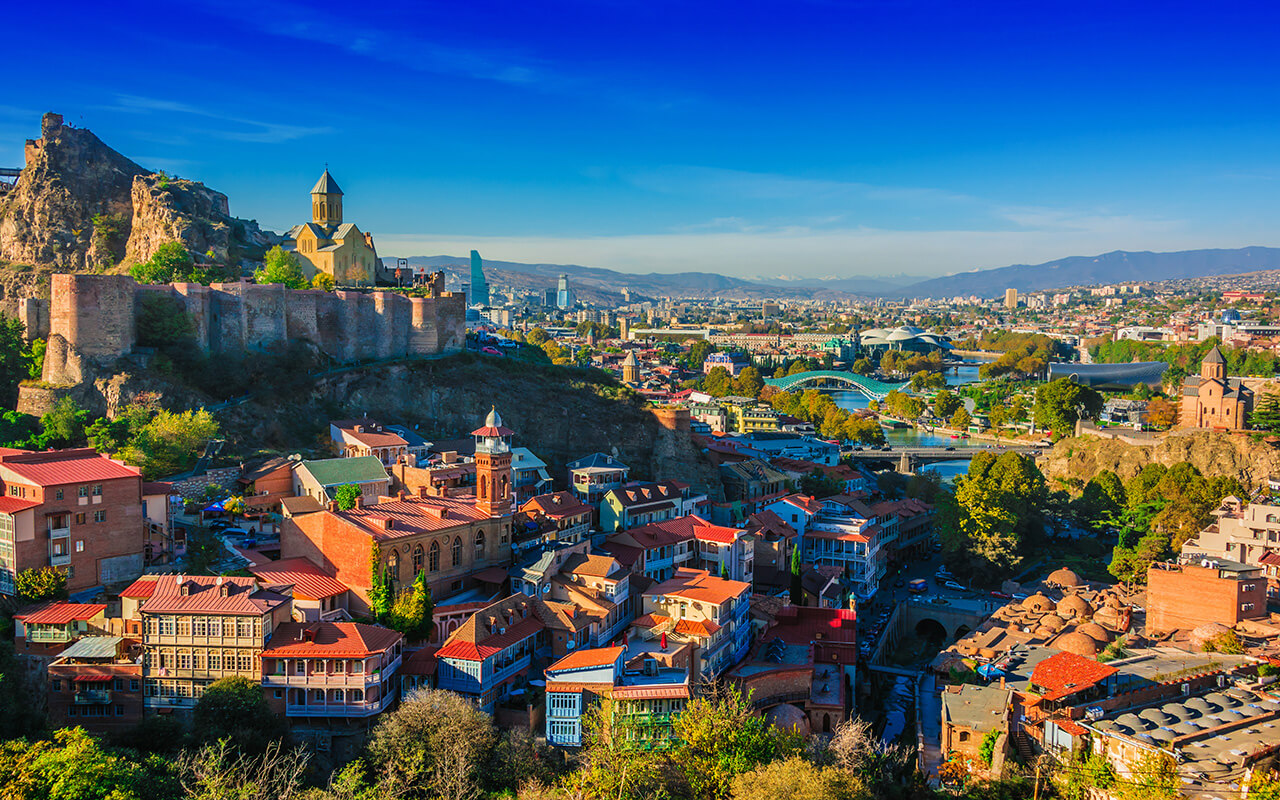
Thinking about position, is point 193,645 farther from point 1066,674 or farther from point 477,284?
point 477,284

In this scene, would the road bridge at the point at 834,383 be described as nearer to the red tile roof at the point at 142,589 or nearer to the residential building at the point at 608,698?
the residential building at the point at 608,698

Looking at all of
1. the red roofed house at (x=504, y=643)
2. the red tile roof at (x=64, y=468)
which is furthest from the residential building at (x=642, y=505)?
the red tile roof at (x=64, y=468)

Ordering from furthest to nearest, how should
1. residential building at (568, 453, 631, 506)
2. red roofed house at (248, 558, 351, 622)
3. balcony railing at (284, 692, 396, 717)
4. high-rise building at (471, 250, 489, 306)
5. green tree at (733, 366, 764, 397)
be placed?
high-rise building at (471, 250, 489, 306)
green tree at (733, 366, 764, 397)
residential building at (568, 453, 631, 506)
red roofed house at (248, 558, 351, 622)
balcony railing at (284, 692, 396, 717)

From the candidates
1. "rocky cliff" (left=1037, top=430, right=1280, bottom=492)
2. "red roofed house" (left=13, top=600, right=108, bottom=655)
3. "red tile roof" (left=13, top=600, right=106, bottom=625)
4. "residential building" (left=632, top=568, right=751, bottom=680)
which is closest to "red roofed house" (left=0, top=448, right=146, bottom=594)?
"red tile roof" (left=13, top=600, right=106, bottom=625)

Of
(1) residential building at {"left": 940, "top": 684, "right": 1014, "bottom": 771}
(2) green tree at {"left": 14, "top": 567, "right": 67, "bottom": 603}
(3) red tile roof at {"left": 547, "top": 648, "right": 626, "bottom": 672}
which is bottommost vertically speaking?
(1) residential building at {"left": 940, "top": 684, "right": 1014, "bottom": 771}

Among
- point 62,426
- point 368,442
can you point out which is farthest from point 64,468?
point 368,442

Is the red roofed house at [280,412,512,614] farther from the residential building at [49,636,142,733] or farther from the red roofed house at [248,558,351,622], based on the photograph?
the residential building at [49,636,142,733]
